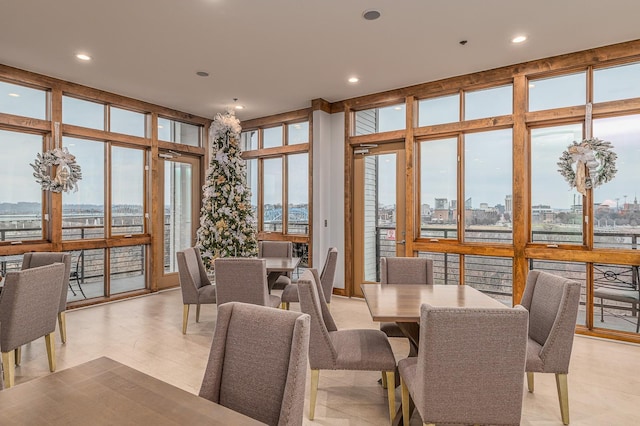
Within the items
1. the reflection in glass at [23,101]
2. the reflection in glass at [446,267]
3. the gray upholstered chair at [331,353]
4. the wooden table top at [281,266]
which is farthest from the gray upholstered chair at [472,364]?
the reflection in glass at [23,101]

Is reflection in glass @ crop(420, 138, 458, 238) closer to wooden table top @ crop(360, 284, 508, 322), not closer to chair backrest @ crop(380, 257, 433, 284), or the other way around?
chair backrest @ crop(380, 257, 433, 284)

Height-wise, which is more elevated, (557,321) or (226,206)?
(226,206)

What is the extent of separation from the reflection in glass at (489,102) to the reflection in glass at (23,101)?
5.76 meters

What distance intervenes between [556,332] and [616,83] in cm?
338

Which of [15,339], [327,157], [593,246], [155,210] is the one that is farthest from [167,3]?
[593,246]

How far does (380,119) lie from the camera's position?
5.74 m

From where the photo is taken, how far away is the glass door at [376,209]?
18.3 feet

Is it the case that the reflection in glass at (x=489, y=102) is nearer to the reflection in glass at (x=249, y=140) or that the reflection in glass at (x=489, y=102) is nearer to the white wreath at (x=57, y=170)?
the reflection in glass at (x=249, y=140)

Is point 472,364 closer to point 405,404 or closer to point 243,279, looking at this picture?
point 405,404

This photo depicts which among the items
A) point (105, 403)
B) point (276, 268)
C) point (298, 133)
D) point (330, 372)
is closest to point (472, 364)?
point (105, 403)

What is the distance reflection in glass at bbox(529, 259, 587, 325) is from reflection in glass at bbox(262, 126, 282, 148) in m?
4.55

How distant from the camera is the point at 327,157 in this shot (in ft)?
19.9

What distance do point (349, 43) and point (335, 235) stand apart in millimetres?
3034

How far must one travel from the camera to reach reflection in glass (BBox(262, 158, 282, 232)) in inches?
267
